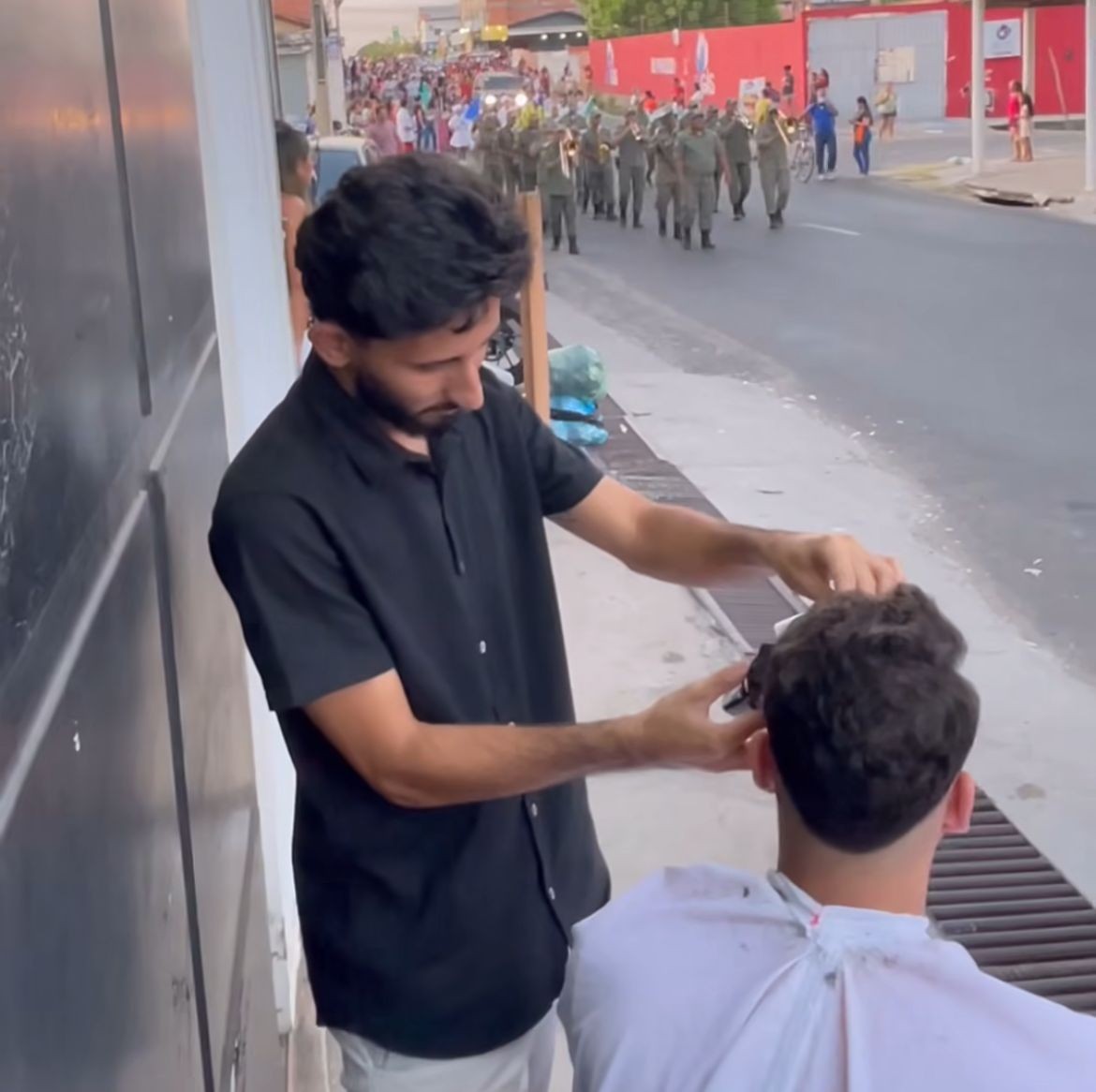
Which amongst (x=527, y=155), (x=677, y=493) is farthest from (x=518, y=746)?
(x=527, y=155)

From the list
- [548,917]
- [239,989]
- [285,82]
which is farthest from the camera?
[285,82]

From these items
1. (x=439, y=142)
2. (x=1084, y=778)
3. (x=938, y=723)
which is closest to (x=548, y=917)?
(x=938, y=723)

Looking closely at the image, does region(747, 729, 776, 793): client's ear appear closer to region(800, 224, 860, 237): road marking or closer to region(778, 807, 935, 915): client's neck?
region(778, 807, 935, 915): client's neck

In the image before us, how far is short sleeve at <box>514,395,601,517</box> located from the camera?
2.24 meters

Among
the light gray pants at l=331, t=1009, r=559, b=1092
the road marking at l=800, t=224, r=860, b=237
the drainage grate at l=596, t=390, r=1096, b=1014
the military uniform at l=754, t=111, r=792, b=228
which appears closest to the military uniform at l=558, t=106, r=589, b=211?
the military uniform at l=754, t=111, r=792, b=228

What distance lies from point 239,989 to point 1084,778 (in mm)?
3193

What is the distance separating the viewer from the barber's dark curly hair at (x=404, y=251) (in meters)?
1.84

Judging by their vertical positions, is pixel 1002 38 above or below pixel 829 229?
above

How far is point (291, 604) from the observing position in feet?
6.19

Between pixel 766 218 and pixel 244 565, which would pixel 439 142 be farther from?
pixel 244 565

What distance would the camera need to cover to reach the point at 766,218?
72.8 ft

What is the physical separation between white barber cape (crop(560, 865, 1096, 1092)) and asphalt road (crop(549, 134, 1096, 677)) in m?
4.51

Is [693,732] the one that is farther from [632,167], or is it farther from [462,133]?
[462,133]

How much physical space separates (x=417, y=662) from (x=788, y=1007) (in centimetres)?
67
